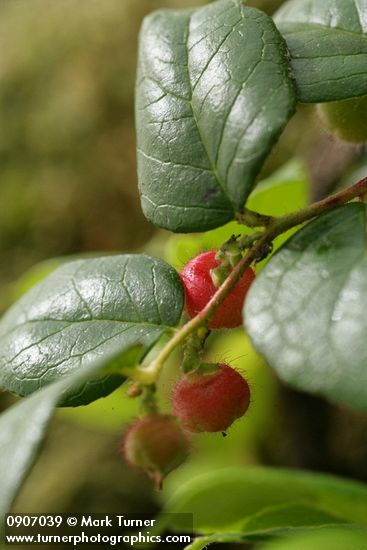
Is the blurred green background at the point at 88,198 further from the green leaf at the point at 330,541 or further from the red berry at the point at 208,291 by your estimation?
the red berry at the point at 208,291

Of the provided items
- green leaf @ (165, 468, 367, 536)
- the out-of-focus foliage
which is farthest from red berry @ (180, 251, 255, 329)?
the out-of-focus foliage

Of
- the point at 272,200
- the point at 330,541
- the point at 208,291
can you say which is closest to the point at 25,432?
the point at 208,291

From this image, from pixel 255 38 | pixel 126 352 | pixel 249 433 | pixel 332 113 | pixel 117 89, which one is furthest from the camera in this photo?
pixel 117 89

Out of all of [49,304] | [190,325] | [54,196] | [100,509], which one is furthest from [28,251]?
[190,325]

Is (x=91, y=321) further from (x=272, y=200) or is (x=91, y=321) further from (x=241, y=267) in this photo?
(x=272, y=200)

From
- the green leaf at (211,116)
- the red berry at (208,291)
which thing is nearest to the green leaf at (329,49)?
the green leaf at (211,116)

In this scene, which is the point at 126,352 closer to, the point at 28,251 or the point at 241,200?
the point at 241,200
